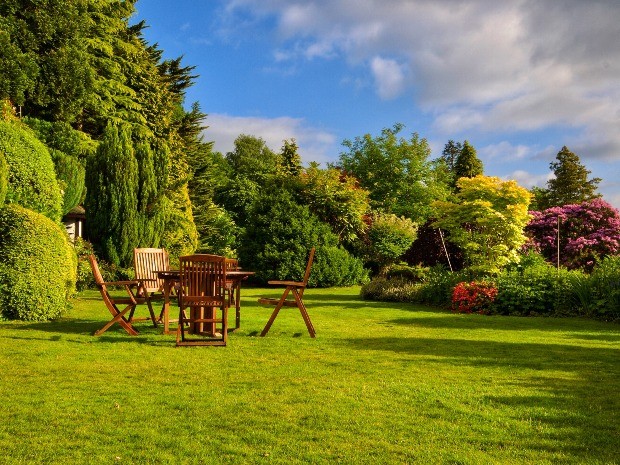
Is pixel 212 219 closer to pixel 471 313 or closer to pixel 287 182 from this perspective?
pixel 287 182

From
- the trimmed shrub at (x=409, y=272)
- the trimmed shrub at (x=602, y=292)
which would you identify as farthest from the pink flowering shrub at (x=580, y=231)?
the trimmed shrub at (x=602, y=292)

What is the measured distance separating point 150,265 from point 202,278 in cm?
239

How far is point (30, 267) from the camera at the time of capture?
10547 mm

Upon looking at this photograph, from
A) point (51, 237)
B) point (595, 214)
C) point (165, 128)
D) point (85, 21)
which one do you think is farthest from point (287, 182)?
point (51, 237)

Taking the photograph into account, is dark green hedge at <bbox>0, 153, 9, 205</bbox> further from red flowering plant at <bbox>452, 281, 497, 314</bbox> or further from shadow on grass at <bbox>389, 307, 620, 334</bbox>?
red flowering plant at <bbox>452, 281, 497, 314</bbox>

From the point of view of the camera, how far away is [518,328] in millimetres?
10695

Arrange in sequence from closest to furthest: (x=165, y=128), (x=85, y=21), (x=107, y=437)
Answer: (x=107, y=437) → (x=85, y=21) → (x=165, y=128)

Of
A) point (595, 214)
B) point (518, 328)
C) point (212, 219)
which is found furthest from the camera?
point (212, 219)

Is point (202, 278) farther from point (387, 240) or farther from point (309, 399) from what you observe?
point (387, 240)

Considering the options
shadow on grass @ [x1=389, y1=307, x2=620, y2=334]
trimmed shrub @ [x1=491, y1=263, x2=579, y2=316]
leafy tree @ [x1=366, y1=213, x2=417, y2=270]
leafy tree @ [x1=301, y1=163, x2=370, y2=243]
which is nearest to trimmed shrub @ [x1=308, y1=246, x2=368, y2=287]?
leafy tree @ [x1=301, y1=163, x2=370, y2=243]

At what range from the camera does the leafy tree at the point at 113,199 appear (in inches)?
806

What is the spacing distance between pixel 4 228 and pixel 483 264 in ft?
36.3

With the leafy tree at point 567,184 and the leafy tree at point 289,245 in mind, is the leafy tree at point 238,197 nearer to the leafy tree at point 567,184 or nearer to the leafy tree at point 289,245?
the leafy tree at point 289,245

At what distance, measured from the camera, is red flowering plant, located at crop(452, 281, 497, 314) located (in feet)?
44.8
